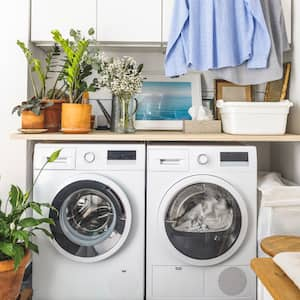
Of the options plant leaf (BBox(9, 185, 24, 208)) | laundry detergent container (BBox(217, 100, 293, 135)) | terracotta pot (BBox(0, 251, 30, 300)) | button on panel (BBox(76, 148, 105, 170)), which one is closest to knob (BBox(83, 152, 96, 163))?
button on panel (BBox(76, 148, 105, 170))

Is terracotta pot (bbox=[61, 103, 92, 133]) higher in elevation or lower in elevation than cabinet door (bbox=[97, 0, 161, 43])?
lower

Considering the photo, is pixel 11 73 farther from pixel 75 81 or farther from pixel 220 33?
pixel 220 33

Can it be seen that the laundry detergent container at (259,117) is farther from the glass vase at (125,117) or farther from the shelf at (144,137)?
the glass vase at (125,117)

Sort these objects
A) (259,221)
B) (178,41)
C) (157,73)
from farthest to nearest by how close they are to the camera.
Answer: (157,73) < (178,41) < (259,221)

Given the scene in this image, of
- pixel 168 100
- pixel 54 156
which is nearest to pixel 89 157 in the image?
pixel 54 156

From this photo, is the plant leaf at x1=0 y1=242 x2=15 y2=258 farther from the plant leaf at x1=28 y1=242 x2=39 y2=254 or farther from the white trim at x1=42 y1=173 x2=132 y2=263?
the white trim at x1=42 y1=173 x2=132 y2=263

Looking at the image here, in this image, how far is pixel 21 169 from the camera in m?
2.46

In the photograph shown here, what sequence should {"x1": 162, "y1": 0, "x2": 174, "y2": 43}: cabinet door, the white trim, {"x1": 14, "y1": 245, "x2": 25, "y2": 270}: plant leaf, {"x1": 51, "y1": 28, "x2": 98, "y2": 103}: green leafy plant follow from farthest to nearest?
{"x1": 162, "y1": 0, "x2": 174, "y2": 43}: cabinet door, {"x1": 51, "y1": 28, "x2": 98, "y2": 103}: green leafy plant, the white trim, {"x1": 14, "y1": 245, "x2": 25, "y2": 270}: plant leaf

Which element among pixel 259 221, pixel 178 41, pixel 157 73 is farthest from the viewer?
pixel 157 73

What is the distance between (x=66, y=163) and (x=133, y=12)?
1.10m

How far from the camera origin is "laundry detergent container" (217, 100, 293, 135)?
2.32 meters

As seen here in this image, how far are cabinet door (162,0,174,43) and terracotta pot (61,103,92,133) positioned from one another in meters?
0.72

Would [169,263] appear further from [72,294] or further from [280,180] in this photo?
[280,180]

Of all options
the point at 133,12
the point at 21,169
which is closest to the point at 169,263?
the point at 21,169
